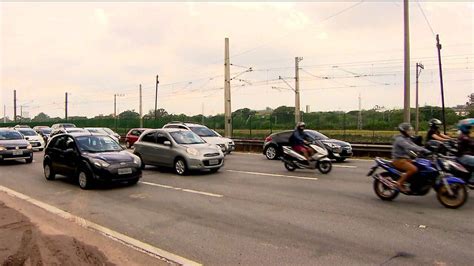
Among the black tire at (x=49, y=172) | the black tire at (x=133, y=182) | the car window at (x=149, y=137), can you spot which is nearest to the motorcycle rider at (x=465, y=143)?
the black tire at (x=133, y=182)

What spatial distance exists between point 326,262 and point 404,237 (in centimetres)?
174

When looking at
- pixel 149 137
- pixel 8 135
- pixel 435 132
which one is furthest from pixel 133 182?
pixel 8 135

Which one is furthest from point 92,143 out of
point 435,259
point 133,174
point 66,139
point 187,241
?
point 435,259

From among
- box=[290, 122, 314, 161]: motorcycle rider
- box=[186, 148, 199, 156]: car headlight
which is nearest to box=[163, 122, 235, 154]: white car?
box=[186, 148, 199, 156]: car headlight

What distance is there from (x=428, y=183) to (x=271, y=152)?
37.8 ft

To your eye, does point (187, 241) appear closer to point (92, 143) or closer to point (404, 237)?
point (404, 237)

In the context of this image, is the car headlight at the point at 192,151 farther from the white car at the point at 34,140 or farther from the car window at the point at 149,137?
the white car at the point at 34,140

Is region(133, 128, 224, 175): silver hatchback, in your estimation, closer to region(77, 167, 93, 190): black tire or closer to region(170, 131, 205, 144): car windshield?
region(170, 131, 205, 144): car windshield

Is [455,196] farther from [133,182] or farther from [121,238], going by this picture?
[133,182]

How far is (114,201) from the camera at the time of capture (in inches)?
390

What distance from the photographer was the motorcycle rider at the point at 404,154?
8.75m

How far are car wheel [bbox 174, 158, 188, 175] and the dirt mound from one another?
22.7 feet

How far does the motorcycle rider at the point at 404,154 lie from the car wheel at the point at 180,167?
7113 millimetres

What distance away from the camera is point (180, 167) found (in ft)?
47.0
